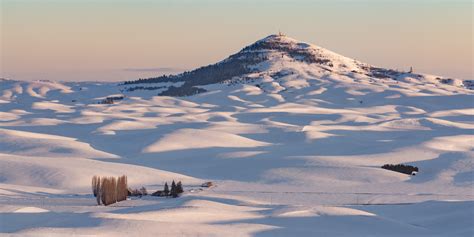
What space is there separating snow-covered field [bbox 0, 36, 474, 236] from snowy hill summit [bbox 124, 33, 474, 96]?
31663 mm

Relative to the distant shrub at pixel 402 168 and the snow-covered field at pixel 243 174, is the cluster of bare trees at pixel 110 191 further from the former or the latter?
the distant shrub at pixel 402 168

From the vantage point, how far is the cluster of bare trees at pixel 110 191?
17.5 m

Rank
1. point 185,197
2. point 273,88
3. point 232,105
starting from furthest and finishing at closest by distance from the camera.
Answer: point 273,88 < point 232,105 < point 185,197

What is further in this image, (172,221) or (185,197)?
(185,197)

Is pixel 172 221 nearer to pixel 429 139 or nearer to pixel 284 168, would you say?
pixel 284 168

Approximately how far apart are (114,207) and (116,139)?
17202 millimetres

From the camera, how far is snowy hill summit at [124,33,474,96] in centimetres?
8562

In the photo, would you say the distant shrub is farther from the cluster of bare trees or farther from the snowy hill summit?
the snowy hill summit

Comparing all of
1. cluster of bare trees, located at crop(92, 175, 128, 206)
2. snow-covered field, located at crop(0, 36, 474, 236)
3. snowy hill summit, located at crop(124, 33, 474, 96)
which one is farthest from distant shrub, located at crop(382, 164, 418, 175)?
snowy hill summit, located at crop(124, 33, 474, 96)

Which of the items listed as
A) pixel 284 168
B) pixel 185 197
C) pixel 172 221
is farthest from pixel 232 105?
pixel 172 221

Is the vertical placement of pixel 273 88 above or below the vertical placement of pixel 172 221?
above

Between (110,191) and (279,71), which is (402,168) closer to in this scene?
(110,191)

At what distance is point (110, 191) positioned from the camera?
17812 mm

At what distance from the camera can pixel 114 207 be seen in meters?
17.1
